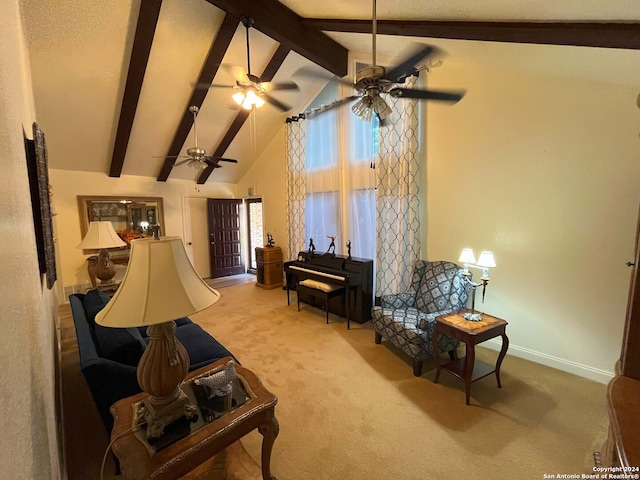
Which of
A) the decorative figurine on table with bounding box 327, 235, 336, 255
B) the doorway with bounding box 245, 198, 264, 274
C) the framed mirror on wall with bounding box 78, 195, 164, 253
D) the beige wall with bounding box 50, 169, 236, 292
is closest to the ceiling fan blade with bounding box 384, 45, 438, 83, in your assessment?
the decorative figurine on table with bounding box 327, 235, 336, 255

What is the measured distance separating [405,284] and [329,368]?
5.13 feet

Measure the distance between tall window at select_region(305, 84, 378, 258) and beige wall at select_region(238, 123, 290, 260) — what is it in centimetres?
86

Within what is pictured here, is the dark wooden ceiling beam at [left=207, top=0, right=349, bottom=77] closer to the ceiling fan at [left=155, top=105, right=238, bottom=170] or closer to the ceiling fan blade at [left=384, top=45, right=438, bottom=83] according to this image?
the ceiling fan at [left=155, top=105, right=238, bottom=170]

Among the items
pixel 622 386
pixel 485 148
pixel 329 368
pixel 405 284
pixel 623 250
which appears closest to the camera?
pixel 622 386

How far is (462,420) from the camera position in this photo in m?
2.11

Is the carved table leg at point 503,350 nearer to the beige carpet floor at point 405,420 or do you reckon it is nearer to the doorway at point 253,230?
the beige carpet floor at point 405,420

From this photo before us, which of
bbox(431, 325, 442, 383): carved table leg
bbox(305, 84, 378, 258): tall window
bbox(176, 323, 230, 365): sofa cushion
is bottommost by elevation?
bbox(431, 325, 442, 383): carved table leg

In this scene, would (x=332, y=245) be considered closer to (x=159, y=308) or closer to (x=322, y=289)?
(x=322, y=289)

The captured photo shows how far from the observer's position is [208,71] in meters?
3.80

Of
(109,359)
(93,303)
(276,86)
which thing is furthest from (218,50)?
(109,359)

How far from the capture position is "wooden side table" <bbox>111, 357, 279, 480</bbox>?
3.66ft

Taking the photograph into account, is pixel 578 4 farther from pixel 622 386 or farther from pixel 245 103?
pixel 245 103

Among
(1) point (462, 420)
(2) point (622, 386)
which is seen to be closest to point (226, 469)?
(1) point (462, 420)

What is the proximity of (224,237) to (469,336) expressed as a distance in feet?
19.5
